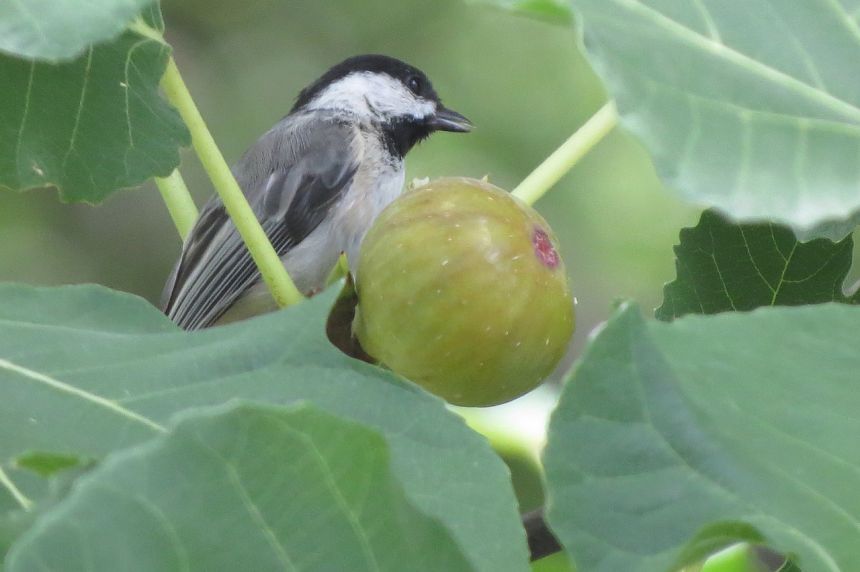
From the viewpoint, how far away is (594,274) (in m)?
4.58

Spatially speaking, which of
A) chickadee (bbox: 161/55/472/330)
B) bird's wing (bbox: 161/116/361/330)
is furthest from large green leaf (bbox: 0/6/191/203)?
bird's wing (bbox: 161/116/361/330)

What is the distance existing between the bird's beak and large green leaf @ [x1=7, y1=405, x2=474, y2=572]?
2.26m

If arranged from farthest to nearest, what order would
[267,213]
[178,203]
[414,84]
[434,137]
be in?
[434,137], [414,84], [267,213], [178,203]

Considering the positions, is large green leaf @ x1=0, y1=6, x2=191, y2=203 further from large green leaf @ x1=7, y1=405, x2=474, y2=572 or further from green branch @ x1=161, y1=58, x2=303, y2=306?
large green leaf @ x1=7, y1=405, x2=474, y2=572

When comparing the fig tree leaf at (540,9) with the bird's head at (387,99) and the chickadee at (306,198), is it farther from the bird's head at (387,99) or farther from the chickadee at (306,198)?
the bird's head at (387,99)

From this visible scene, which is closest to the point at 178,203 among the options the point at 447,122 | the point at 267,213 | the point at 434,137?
the point at 267,213

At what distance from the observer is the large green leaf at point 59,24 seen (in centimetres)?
75

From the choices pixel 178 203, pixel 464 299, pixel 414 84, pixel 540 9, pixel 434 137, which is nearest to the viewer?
pixel 540 9

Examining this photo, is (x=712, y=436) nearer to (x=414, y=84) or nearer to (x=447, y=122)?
(x=447, y=122)

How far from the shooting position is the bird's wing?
2.45 meters

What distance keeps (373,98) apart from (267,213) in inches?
27.6

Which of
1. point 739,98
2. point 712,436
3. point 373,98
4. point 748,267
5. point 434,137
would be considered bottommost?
point 434,137

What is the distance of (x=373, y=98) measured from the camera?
10.3ft

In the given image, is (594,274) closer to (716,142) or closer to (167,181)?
(167,181)
